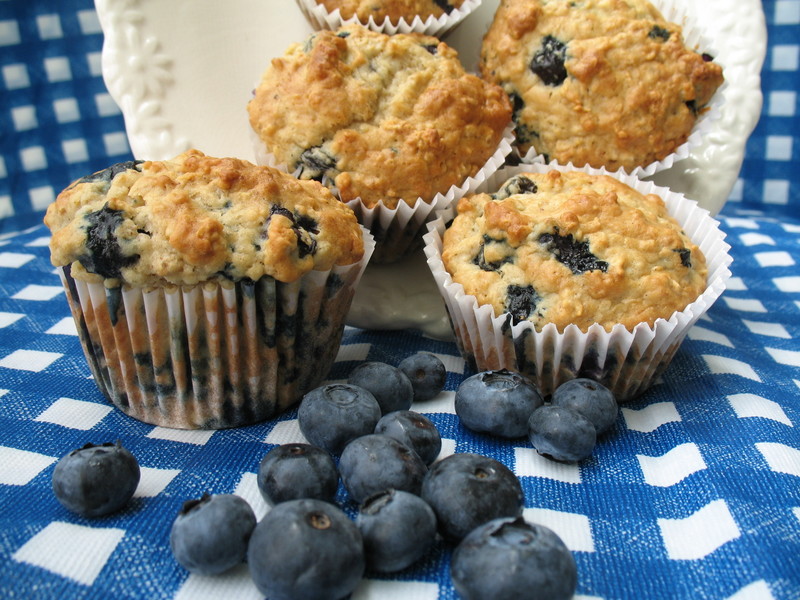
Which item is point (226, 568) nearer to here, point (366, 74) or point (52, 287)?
point (366, 74)

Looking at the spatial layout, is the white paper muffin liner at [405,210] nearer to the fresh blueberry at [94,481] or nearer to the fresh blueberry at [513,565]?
the fresh blueberry at [94,481]

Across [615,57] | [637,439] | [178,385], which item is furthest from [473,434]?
[615,57]

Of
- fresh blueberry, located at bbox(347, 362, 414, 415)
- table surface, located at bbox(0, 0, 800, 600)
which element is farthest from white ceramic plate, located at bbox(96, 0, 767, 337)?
fresh blueberry, located at bbox(347, 362, 414, 415)

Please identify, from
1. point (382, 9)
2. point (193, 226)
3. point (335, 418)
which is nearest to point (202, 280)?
point (193, 226)

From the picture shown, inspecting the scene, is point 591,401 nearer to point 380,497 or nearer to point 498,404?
point 498,404

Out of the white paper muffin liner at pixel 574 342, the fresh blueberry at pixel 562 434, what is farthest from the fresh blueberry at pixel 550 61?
the fresh blueberry at pixel 562 434

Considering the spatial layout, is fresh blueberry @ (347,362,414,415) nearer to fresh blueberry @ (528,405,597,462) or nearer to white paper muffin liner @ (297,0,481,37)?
fresh blueberry @ (528,405,597,462)
